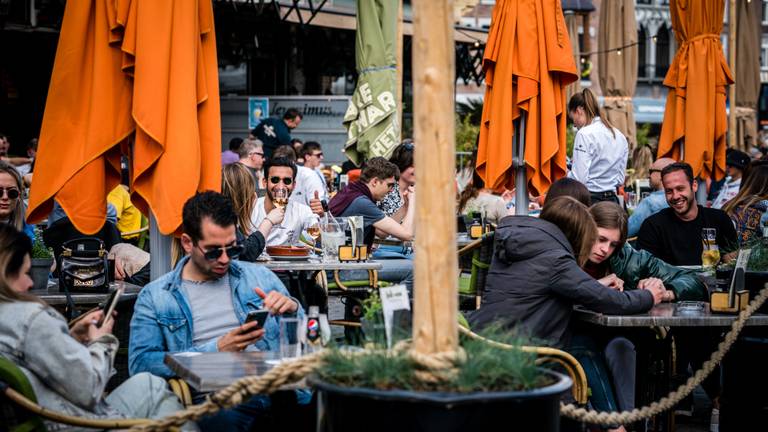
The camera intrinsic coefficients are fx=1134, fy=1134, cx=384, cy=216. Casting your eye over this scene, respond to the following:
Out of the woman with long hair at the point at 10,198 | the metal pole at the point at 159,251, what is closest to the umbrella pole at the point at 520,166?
the metal pole at the point at 159,251

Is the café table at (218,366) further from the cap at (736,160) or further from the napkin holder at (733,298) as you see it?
the cap at (736,160)

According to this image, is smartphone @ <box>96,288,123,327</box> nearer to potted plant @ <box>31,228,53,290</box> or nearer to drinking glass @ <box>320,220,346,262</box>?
potted plant @ <box>31,228,53,290</box>

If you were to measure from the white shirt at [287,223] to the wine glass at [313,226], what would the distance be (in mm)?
28

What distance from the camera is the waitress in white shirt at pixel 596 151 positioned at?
10.1 meters

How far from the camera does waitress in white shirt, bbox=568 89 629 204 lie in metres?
10.1

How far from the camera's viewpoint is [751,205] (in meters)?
8.43

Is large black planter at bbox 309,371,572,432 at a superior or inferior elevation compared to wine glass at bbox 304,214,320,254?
inferior

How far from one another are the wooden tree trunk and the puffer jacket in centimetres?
124

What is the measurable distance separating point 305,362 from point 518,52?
458 centimetres

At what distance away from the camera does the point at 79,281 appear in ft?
19.4

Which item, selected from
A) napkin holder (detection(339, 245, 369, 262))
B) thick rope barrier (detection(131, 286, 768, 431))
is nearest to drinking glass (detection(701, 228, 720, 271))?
→ napkin holder (detection(339, 245, 369, 262))

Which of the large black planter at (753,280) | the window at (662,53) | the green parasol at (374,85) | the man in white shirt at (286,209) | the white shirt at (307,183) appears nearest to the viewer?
the large black planter at (753,280)

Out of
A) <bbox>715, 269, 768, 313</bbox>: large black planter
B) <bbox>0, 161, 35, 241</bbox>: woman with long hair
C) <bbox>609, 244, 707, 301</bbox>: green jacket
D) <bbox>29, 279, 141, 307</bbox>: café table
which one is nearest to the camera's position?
<bbox>29, 279, 141, 307</bbox>: café table

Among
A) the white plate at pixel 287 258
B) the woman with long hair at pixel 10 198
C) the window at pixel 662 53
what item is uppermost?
the window at pixel 662 53
